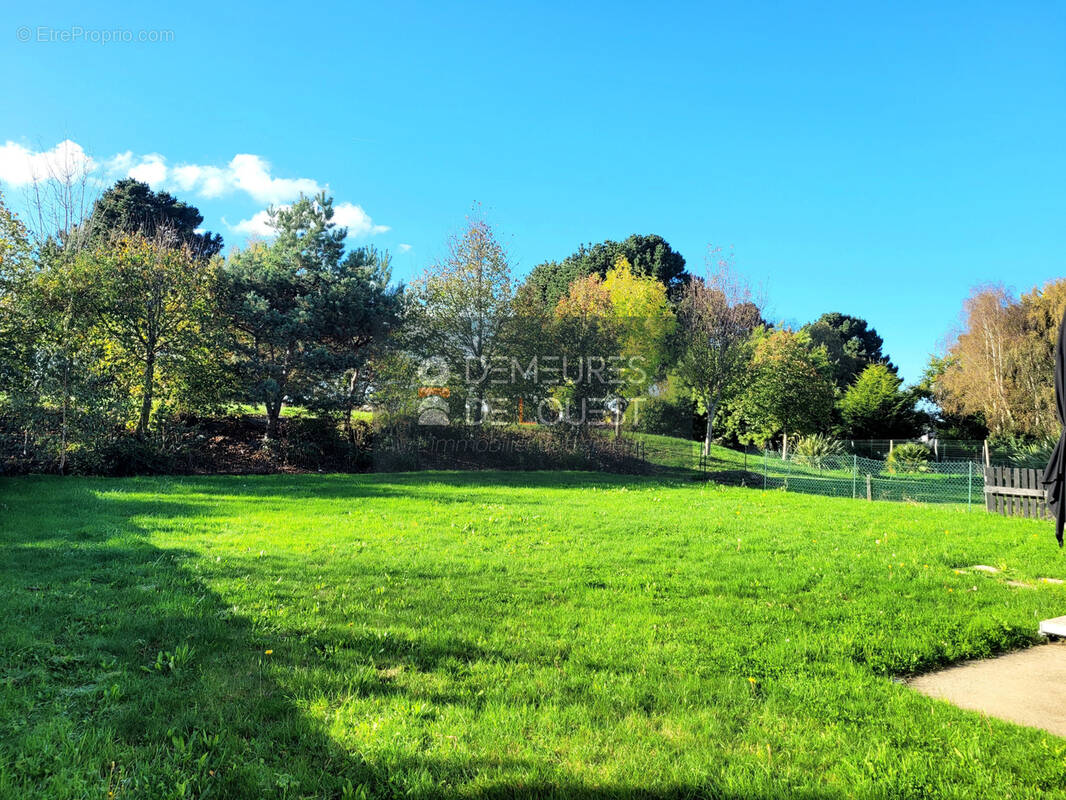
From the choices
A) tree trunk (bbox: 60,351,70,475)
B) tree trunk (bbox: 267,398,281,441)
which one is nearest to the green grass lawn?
tree trunk (bbox: 60,351,70,475)

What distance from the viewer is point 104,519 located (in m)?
8.61

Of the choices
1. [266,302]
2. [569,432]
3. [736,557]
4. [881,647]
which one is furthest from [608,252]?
[881,647]

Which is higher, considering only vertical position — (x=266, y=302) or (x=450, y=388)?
(x=266, y=302)

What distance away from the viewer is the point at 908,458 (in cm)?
2592

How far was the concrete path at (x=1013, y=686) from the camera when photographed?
3396mm

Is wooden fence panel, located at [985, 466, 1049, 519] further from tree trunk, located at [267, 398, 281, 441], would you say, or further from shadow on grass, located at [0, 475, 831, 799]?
tree trunk, located at [267, 398, 281, 441]

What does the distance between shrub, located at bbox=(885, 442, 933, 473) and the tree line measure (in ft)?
13.6

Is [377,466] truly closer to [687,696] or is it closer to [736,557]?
[736,557]

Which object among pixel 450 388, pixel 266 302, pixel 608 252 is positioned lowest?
pixel 450 388

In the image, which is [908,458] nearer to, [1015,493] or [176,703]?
[1015,493]

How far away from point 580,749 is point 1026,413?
33255 mm

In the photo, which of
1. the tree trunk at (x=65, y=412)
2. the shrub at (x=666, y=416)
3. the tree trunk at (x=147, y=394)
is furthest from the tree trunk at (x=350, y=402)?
the shrub at (x=666, y=416)

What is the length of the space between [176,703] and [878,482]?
18.5 m

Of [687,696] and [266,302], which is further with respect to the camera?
[266,302]
